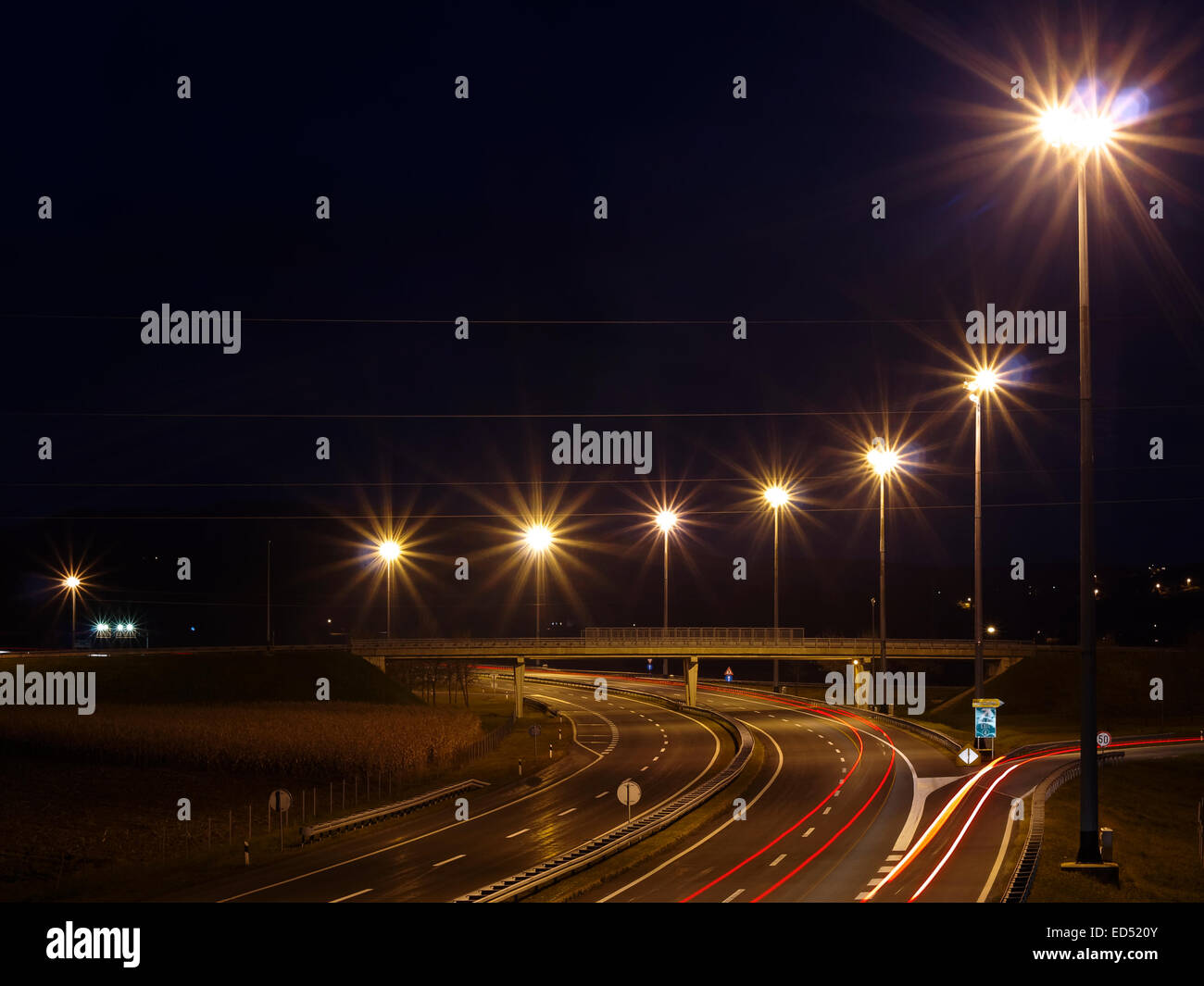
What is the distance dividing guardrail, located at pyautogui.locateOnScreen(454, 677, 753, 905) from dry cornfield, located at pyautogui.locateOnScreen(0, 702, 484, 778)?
16.4 m

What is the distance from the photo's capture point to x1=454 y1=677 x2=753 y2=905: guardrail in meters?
25.3

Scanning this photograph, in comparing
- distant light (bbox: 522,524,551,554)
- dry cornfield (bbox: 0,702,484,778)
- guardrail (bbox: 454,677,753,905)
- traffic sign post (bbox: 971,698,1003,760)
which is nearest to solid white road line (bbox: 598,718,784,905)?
guardrail (bbox: 454,677,753,905)

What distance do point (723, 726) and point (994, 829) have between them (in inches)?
1448

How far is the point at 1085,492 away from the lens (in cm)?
2062

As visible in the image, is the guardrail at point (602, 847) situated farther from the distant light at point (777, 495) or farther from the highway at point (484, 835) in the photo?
the distant light at point (777, 495)

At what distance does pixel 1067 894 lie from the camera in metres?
21.7

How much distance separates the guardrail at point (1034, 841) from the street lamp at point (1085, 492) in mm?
945

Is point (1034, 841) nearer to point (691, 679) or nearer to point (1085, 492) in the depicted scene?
point (1085, 492)

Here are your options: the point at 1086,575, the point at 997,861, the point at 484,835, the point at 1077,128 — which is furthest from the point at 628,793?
the point at 1077,128

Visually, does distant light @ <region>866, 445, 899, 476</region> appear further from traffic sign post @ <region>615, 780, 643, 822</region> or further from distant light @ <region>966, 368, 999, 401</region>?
traffic sign post @ <region>615, 780, 643, 822</region>

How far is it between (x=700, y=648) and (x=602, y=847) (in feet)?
185

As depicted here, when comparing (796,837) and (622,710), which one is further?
(622,710)
